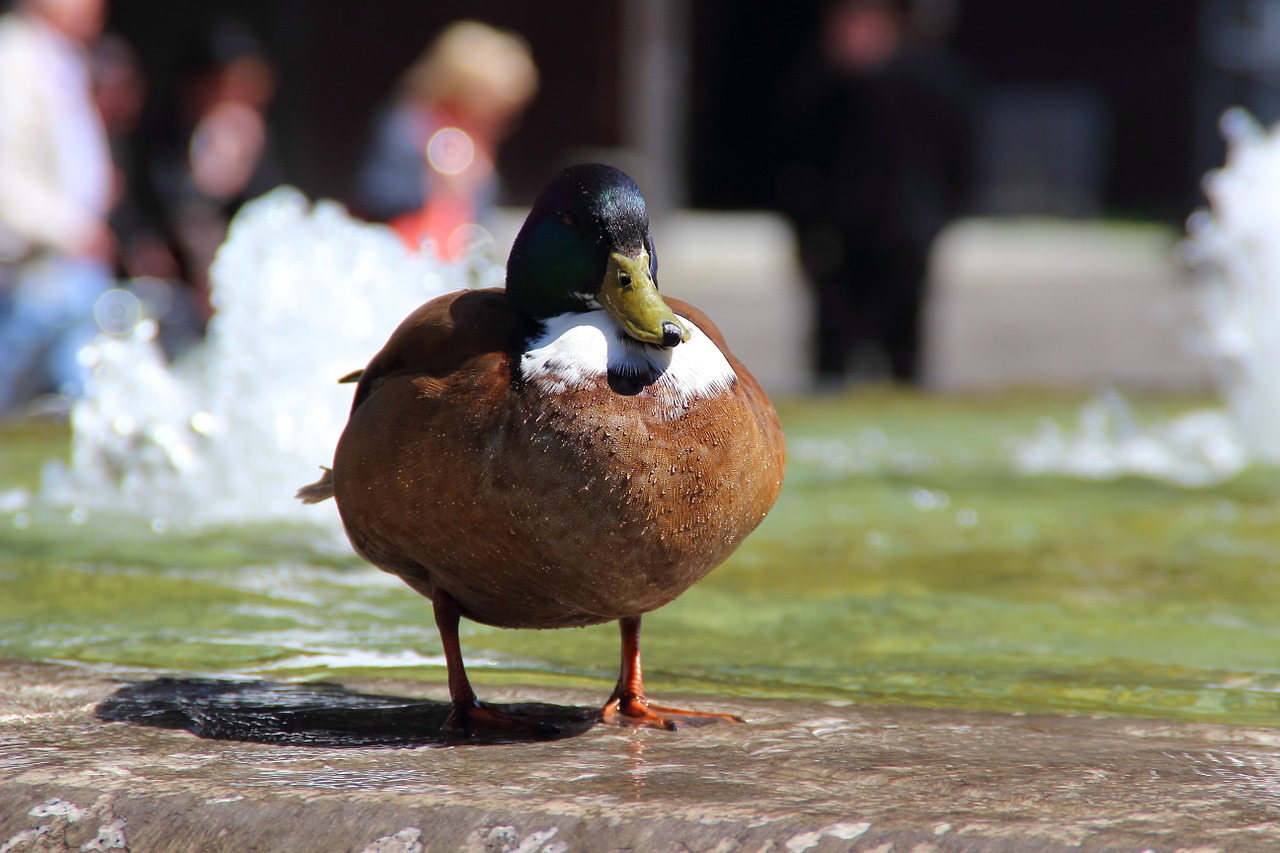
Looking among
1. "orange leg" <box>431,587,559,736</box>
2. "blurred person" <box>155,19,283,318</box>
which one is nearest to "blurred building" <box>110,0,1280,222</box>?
"blurred person" <box>155,19,283,318</box>

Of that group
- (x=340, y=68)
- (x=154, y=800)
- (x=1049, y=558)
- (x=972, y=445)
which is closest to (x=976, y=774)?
(x=154, y=800)

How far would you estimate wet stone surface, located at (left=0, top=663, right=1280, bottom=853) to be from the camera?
2043mm

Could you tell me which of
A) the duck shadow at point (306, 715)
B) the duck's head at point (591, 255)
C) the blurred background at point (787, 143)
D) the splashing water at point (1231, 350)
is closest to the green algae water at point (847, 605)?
the duck shadow at point (306, 715)

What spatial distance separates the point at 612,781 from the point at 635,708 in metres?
0.39

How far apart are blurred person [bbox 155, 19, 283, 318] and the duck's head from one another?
514cm

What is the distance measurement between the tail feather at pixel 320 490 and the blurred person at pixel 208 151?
4.61 meters

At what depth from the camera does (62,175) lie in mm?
6594

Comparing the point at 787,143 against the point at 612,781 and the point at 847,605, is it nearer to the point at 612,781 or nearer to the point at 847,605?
the point at 847,605

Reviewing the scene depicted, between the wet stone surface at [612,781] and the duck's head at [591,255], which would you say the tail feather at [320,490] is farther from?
the duck's head at [591,255]

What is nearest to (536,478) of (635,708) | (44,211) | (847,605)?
(635,708)

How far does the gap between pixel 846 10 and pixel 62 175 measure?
3.29m

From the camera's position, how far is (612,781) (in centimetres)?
223

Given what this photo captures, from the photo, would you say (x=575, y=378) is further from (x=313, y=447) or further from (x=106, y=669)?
(x=313, y=447)

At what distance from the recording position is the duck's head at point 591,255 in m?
2.38
